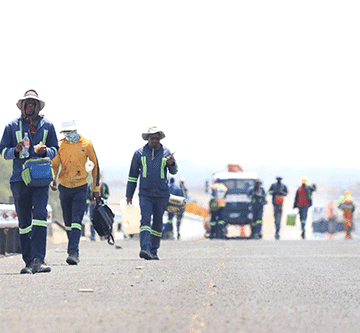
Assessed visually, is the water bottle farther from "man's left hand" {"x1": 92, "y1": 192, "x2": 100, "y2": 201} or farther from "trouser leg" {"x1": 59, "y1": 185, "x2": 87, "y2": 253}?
"man's left hand" {"x1": 92, "y1": 192, "x2": 100, "y2": 201}

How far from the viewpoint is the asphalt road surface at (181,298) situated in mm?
5230

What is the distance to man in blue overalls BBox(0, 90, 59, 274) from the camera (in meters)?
8.82

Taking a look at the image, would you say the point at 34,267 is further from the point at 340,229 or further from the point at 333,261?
the point at 340,229

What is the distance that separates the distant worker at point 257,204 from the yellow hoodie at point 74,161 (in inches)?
518

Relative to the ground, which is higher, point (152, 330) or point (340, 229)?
point (152, 330)

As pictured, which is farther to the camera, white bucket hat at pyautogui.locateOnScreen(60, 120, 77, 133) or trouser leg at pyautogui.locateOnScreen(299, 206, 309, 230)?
trouser leg at pyautogui.locateOnScreen(299, 206, 309, 230)

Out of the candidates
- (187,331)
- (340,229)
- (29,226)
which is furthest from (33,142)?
(340,229)

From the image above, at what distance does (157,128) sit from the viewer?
11.1 metres

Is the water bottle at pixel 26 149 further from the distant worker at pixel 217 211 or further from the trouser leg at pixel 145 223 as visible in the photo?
the distant worker at pixel 217 211

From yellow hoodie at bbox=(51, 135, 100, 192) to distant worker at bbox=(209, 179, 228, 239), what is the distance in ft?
42.7

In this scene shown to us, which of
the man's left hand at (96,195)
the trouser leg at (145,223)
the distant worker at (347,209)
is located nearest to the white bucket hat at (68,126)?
the man's left hand at (96,195)

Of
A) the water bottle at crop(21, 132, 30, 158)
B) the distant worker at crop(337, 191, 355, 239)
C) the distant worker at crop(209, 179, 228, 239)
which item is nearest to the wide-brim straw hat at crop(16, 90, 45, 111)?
the water bottle at crop(21, 132, 30, 158)

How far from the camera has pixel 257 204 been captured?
76.3 feet

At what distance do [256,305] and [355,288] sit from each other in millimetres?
1831
